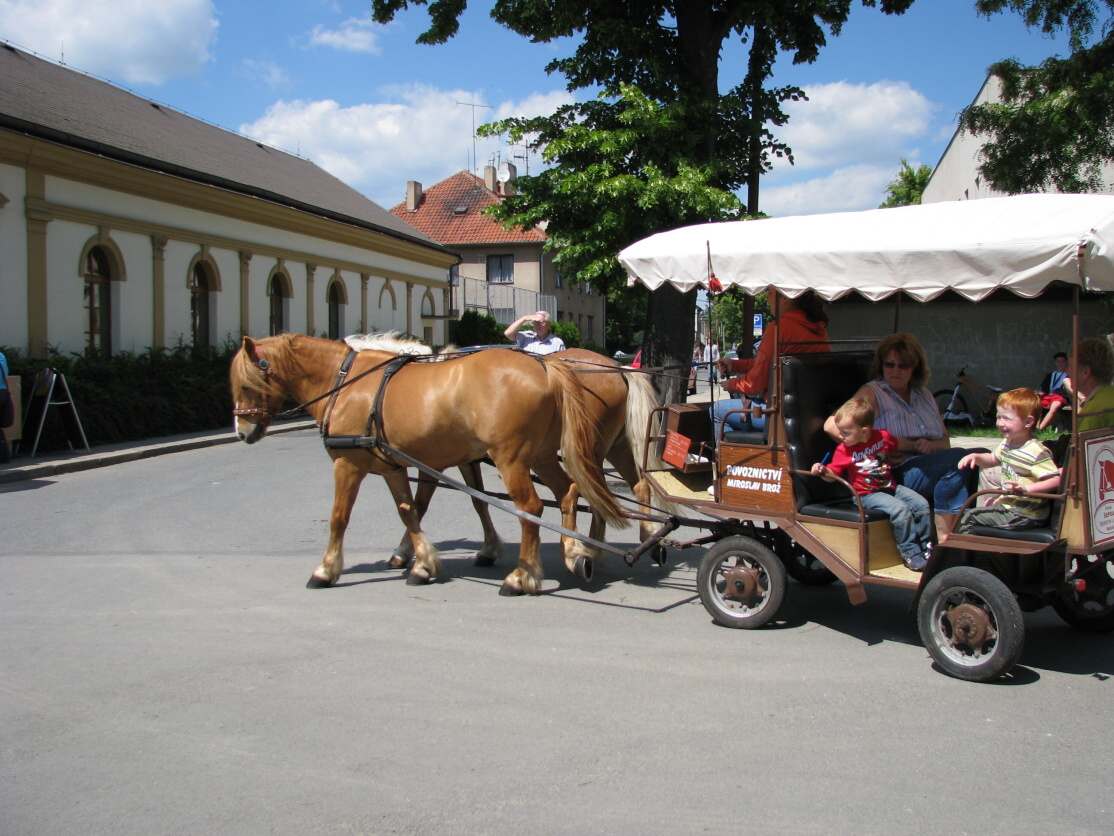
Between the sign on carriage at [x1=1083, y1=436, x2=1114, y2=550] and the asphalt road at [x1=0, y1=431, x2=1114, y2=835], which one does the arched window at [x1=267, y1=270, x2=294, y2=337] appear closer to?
the asphalt road at [x1=0, y1=431, x2=1114, y2=835]

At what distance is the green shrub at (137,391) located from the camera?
1487 centimetres

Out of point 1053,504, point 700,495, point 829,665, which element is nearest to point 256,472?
point 700,495

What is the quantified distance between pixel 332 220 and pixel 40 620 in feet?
70.4

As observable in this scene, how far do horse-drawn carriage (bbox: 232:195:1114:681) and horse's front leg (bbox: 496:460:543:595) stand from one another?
2 centimetres

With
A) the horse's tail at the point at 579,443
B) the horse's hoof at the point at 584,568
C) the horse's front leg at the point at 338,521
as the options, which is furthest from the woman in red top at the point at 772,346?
the horse's front leg at the point at 338,521

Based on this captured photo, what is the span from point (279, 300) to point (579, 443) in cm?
2015

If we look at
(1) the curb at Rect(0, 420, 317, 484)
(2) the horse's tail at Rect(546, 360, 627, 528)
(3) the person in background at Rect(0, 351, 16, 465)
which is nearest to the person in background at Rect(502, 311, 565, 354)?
(2) the horse's tail at Rect(546, 360, 627, 528)

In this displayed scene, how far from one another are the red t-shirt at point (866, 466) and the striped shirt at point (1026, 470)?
60 cm

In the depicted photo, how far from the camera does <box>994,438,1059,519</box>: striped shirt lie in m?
4.61

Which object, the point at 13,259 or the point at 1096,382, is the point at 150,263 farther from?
the point at 1096,382

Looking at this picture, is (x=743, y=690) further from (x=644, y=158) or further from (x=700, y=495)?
(x=644, y=158)

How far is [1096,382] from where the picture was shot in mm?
4742

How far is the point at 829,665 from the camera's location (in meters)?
4.99

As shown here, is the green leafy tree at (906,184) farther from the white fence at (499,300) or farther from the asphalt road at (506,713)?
the asphalt road at (506,713)
